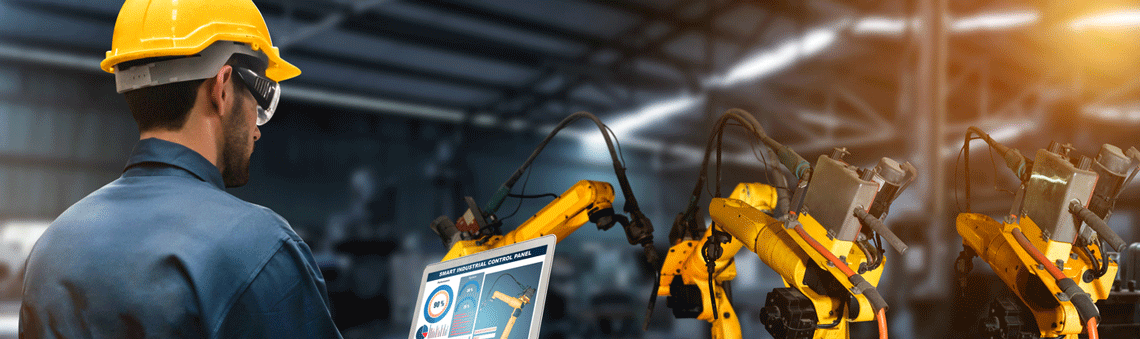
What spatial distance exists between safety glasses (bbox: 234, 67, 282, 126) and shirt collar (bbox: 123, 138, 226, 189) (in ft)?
0.57

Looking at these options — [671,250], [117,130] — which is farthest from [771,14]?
[117,130]

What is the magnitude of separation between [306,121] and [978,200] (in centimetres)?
497

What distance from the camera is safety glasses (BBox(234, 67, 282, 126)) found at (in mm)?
1107

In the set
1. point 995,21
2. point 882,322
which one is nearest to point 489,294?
point 882,322

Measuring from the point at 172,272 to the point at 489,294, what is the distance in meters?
0.75

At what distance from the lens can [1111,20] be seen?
10.0 ft

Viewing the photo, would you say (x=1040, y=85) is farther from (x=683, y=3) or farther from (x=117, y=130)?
→ (x=117, y=130)

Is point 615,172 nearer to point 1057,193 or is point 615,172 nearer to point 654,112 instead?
point 1057,193

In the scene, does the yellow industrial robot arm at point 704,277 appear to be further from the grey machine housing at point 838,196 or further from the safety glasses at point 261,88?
the safety glasses at point 261,88

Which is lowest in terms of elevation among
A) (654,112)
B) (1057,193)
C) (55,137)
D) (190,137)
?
(55,137)

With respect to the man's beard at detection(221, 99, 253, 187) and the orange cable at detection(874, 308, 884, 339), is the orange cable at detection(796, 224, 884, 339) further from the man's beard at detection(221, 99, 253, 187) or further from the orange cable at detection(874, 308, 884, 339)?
the man's beard at detection(221, 99, 253, 187)

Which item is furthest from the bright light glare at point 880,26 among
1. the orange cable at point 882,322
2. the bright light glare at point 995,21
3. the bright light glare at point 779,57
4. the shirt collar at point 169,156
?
the shirt collar at point 169,156

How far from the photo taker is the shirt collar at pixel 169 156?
0.97 metres

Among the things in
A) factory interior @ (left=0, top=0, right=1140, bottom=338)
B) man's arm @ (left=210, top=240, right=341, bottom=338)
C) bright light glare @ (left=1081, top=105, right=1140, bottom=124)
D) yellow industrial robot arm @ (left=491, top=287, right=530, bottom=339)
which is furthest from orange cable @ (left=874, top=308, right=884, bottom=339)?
bright light glare @ (left=1081, top=105, right=1140, bottom=124)
